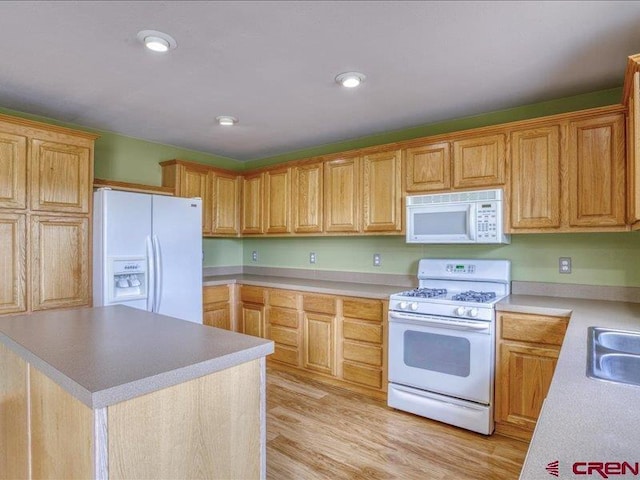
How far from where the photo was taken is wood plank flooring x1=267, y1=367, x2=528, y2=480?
214 centimetres

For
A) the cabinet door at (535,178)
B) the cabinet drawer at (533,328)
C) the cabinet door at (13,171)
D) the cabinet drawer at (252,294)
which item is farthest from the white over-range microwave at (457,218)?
the cabinet door at (13,171)

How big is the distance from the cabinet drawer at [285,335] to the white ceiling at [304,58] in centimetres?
197

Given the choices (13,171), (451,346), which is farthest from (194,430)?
(13,171)

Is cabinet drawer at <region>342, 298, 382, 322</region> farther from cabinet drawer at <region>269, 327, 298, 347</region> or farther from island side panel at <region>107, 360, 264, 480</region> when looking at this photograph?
island side panel at <region>107, 360, 264, 480</region>

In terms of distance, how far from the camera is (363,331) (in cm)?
317

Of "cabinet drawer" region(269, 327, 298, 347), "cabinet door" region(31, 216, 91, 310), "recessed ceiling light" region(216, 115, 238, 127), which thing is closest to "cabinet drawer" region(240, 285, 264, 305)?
"cabinet drawer" region(269, 327, 298, 347)

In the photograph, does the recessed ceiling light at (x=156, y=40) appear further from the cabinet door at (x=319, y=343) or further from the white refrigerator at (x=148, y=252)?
the cabinet door at (x=319, y=343)

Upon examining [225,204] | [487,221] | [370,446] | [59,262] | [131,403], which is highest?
[225,204]

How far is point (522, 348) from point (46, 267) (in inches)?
133

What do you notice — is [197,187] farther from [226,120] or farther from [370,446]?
[370,446]

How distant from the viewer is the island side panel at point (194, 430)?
1048 millimetres

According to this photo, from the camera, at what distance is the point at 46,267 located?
2801mm

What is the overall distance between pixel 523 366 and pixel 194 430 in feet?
6.91

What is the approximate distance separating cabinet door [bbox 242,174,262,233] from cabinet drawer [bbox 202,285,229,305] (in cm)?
78
